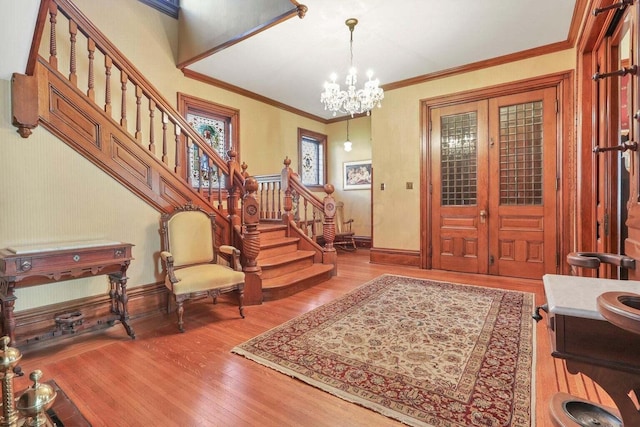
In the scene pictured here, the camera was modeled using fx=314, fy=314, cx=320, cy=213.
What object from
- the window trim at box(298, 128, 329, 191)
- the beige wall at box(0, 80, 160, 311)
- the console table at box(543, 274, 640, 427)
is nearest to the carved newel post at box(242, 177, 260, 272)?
the beige wall at box(0, 80, 160, 311)

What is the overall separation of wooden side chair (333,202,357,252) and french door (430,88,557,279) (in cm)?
246

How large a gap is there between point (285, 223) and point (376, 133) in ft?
7.88

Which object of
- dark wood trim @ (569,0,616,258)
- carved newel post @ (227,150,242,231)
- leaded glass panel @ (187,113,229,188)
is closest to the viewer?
dark wood trim @ (569,0,616,258)

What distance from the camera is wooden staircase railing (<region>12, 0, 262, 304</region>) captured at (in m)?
2.55

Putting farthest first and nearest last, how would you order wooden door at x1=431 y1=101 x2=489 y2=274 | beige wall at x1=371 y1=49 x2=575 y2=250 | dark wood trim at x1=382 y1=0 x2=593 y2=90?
beige wall at x1=371 y1=49 x2=575 y2=250
wooden door at x1=431 y1=101 x2=489 y2=274
dark wood trim at x1=382 y1=0 x2=593 y2=90

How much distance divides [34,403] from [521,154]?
212 inches

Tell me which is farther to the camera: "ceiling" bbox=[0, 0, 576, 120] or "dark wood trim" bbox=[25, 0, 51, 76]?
"ceiling" bbox=[0, 0, 576, 120]

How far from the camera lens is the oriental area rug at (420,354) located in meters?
1.74

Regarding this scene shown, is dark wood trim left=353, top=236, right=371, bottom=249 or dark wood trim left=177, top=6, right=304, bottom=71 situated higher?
dark wood trim left=177, top=6, right=304, bottom=71

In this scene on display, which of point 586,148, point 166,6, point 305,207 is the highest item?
point 166,6

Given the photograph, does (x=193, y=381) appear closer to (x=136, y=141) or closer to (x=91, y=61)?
(x=136, y=141)

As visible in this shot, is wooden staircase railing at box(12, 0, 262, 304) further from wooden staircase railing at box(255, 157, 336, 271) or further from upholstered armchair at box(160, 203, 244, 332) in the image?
wooden staircase railing at box(255, 157, 336, 271)

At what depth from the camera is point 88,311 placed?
A: 2840 mm

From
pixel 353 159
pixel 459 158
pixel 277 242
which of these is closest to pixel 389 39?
pixel 459 158
